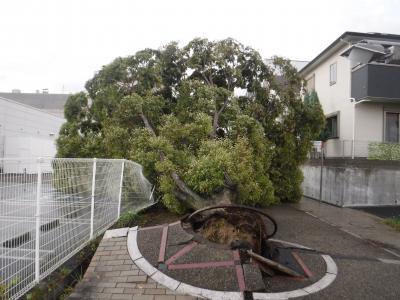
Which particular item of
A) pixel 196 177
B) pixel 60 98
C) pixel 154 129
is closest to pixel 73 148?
pixel 154 129

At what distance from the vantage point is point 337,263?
5.09m

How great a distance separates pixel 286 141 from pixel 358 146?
3.60 metres

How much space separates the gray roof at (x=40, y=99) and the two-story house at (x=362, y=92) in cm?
3370

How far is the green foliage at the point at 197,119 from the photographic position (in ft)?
26.6

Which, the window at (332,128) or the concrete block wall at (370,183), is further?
the window at (332,128)

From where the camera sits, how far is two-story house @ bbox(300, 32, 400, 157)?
12125mm

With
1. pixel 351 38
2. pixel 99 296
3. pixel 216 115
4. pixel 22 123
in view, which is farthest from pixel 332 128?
pixel 22 123

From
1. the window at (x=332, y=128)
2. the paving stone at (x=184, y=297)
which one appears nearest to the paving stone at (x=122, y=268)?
the paving stone at (x=184, y=297)

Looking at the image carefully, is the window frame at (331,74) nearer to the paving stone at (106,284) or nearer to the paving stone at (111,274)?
the paving stone at (111,274)

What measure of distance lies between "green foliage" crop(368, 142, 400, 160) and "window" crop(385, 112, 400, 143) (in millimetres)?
1203

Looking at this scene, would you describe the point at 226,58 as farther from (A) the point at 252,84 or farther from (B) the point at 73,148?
(B) the point at 73,148

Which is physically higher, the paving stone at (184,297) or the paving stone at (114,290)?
the paving stone at (184,297)

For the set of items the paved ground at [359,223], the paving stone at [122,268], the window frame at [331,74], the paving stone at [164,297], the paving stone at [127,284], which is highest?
the window frame at [331,74]

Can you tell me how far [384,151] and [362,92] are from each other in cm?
235
